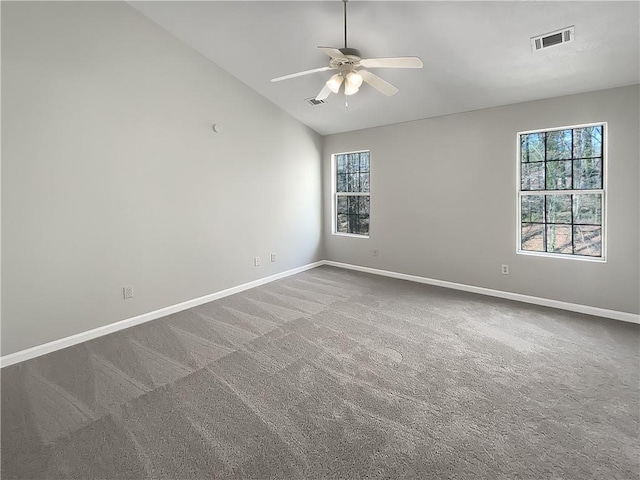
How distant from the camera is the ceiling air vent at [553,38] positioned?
104 inches

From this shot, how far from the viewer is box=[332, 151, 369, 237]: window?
5645 mm

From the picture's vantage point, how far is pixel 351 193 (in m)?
5.83

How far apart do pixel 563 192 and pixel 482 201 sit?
86cm

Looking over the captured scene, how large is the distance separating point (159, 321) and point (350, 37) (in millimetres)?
3580

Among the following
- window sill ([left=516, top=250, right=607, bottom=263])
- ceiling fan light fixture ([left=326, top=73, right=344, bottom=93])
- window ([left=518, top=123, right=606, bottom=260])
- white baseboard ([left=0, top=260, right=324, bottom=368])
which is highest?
ceiling fan light fixture ([left=326, top=73, right=344, bottom=93])

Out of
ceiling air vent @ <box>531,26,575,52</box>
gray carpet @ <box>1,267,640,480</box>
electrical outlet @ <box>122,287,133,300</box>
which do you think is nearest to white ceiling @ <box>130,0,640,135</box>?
ceiling air vent @ <box>531,26,575,52</box>

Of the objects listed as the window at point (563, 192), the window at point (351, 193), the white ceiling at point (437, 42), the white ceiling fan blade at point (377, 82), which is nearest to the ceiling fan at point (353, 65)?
the white ceiling fan blade at point (377, 82)

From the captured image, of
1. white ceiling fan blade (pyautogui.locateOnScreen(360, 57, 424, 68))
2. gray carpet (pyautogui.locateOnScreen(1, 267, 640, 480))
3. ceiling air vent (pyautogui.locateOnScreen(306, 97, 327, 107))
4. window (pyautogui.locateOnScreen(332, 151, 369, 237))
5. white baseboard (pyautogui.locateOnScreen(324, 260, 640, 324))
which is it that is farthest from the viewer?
window (pyautogui.locateOnScreen(332, 151, 369, 237))

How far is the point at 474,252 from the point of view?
4.42m

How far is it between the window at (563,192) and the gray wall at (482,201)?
0.14m

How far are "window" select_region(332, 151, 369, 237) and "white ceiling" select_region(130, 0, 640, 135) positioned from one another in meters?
1.48

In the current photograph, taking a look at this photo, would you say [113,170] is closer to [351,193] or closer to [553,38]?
[351,193]

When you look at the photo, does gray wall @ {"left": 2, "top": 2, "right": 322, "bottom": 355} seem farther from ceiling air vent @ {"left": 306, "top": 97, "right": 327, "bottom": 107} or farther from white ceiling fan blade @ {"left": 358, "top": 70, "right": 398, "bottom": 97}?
white ceiling fan blade @ {"left": 358, "top": 70, "right": 398, "bottom": 97}

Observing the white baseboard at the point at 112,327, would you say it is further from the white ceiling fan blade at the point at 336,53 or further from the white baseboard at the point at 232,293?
the white ceiling fan blade at the point at 336,53
